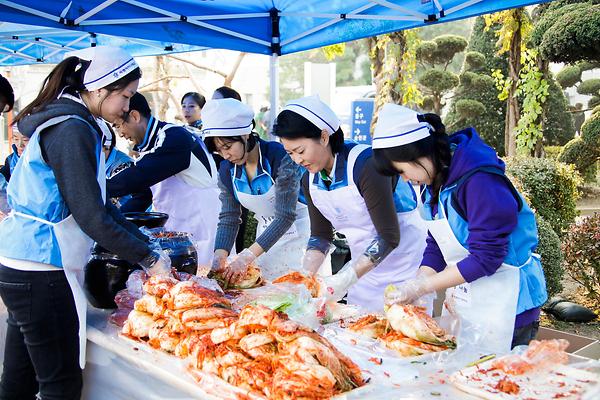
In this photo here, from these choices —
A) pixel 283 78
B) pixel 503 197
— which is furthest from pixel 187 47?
pixel 283 78

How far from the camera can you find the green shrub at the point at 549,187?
6.86m

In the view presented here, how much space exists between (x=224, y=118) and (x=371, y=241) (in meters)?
0.97

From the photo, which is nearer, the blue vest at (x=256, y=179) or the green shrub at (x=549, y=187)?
the blue vest at (x=256, y=179)

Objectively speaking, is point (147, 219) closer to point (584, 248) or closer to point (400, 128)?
point (400, 128)

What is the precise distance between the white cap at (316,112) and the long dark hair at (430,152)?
492 mm

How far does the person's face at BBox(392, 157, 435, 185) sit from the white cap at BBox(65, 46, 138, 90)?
43.6 inches

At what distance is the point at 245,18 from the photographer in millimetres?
5266

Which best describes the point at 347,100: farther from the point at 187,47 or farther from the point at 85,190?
the point at 85,190

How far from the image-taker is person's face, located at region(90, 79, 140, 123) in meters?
2.34

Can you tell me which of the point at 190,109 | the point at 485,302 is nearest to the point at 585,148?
the point at 190,109

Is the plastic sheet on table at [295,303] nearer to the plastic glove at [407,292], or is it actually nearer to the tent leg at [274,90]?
the plastic glove at [407,292]

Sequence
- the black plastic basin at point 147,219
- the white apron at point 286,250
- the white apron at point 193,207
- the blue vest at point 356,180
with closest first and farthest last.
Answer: the blue vest at point 356,180 < the black plastic basin at point 147,219 < the white apron at point 286,250 < the white apron at point 193,207

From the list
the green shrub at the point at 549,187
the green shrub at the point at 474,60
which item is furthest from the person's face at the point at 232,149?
the green shrub at the point at 474,60

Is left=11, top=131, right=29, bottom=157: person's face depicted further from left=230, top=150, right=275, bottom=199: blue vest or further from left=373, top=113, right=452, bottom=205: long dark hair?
left=373, top=113, right=452, bottom=205: long dark hair
